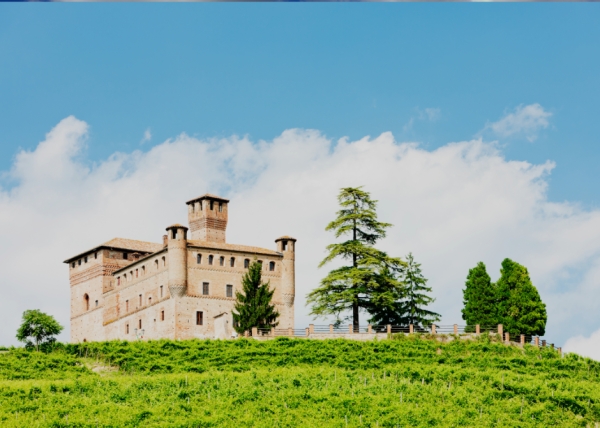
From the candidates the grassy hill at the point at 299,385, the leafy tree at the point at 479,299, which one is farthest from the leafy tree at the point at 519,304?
the grassy hill at the point at 299,385

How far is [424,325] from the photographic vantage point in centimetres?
4384

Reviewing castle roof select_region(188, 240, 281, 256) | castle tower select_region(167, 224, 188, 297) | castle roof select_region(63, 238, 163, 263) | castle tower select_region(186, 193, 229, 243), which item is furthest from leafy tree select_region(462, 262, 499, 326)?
castle roof select_region(63, 238, 163, 263)

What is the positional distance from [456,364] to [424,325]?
19.2 feet

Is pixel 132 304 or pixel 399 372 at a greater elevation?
pixel 132 304

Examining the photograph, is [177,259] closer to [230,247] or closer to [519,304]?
[230,247]

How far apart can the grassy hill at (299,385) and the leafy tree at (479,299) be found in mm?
2046

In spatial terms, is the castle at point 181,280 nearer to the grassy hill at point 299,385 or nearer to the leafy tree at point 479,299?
the grassy hill at point 299,385

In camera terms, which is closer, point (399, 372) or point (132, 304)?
point (399, 372)

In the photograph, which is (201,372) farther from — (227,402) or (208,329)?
(208,329)

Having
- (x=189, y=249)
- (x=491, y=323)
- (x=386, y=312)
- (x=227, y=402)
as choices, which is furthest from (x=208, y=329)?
(x=227, y=402)

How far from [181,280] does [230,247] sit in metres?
4.03

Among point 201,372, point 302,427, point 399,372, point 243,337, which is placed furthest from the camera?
point 243,337

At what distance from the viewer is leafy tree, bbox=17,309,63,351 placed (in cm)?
4519

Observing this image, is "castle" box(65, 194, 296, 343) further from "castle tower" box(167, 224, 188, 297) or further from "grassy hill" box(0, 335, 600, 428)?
"grassy hill" box(0, 335, 600, 428)
